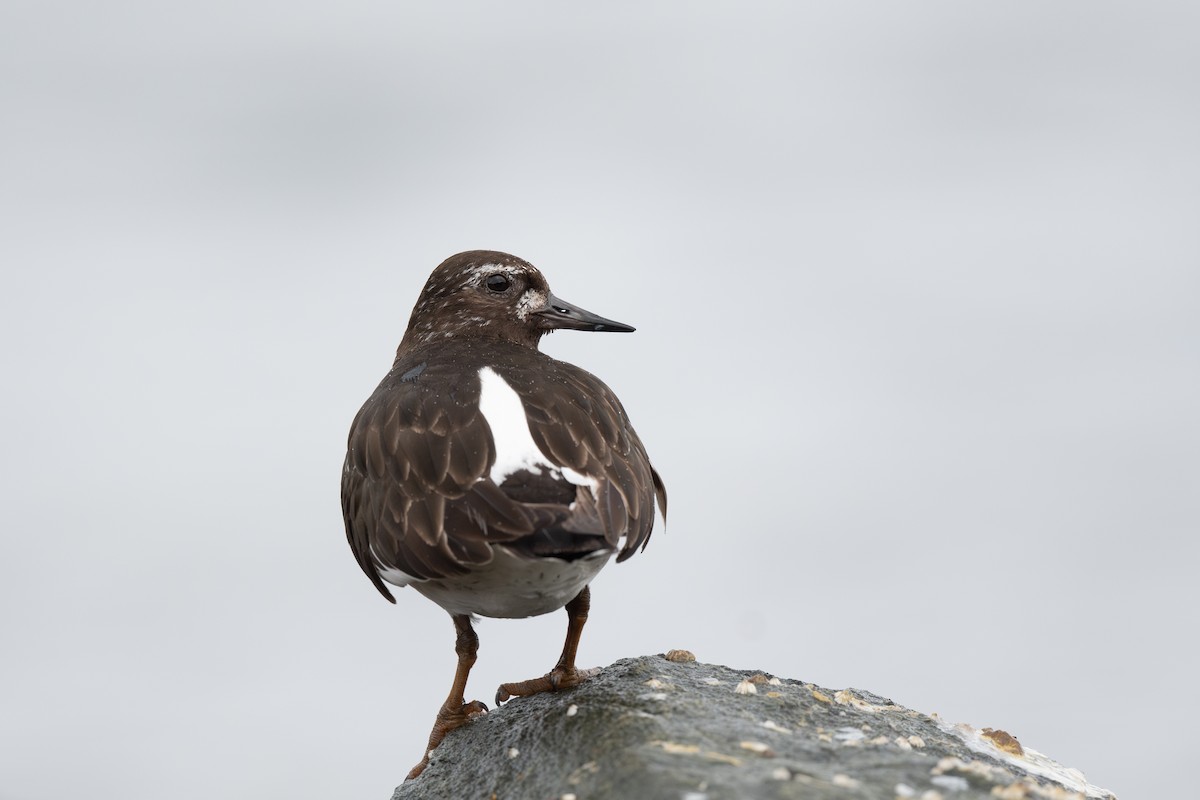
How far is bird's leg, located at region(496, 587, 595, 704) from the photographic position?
23.0ft

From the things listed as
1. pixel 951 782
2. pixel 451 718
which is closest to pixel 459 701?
pixel 451 718

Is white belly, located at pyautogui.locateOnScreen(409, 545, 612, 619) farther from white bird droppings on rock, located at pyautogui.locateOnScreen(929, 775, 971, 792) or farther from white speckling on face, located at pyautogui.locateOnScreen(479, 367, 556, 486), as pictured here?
white bird droppings on rock, located at pyautogui.locateOnScreen(929, 775, 971, 792)

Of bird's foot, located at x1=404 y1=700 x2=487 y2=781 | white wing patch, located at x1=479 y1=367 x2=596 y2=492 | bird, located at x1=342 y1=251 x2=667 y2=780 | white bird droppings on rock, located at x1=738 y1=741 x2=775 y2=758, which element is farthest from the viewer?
bird's foot, located at x1=404 y1=700 x2=487 y2=781

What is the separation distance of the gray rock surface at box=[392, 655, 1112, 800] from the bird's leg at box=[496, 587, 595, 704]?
9 cm

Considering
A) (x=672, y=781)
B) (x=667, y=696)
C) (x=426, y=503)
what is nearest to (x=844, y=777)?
(x=672, y=781)

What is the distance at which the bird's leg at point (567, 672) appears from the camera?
700 cm

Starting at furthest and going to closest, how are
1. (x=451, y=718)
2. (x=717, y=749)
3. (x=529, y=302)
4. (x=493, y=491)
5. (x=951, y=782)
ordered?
(x=529, y=302) → (x=451, y=718) → (x=493, y=491) → (x=717, y=749) → (x=951, y=782)

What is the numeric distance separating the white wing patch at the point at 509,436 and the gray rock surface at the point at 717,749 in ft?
3.73

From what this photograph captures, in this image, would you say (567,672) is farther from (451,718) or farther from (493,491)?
(493,491)

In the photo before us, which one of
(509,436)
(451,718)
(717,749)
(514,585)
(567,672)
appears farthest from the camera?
(451,718)

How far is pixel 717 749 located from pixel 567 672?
187cm

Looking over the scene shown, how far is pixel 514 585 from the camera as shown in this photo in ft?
21.4

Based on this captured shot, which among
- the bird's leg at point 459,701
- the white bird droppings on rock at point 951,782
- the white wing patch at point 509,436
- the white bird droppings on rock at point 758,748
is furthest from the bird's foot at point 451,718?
the white bird droppings on rock at point 951,782

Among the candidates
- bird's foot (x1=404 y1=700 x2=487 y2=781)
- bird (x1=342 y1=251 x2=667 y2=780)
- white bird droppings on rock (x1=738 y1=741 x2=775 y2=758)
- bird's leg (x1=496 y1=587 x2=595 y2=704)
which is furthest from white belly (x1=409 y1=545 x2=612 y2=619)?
white bird droppings on rock (x1=738 y1=741 x2=775 y2=758)
